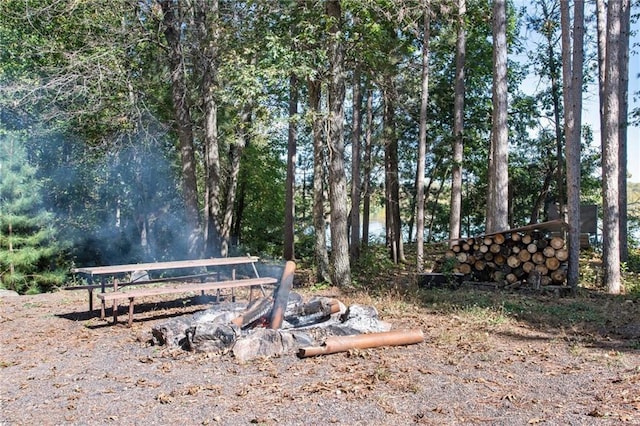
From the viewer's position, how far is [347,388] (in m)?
3.98

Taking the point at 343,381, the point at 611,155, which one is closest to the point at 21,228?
the point at 343,381

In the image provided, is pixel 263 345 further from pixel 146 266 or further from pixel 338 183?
pixel 338 183

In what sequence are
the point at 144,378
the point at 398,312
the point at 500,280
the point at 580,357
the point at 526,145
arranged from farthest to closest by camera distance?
1. the point at 526,145
2. the point at 500,280
3. the point at 398,312
4. the point at 580,357
5. the point at 144,378

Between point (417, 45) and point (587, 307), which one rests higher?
point (417, 45)

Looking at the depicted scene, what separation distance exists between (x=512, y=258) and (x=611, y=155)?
2.72 m

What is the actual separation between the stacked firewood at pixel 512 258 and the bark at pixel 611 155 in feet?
2.86

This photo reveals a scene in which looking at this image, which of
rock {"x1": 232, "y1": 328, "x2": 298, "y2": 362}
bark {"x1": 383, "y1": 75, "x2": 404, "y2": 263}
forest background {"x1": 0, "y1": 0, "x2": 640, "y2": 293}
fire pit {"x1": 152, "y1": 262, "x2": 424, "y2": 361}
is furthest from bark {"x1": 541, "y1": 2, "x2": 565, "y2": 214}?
rock {"x1": 232, "y1": 328, "x2": 298, "y2": 362}

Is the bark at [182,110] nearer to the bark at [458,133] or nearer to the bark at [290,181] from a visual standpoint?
the bark at [290,181]

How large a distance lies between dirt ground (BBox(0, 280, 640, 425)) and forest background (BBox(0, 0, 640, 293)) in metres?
4.72

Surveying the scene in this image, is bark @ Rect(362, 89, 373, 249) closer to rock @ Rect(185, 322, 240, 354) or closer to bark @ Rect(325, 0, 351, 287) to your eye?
bark @ Rect(325, 0, 351, 287)

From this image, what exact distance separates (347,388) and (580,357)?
2501 mm

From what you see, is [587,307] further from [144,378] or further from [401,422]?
[144,378]

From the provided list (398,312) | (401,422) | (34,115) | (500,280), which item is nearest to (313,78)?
(398,312)

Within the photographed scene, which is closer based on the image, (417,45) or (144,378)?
(144,378)
